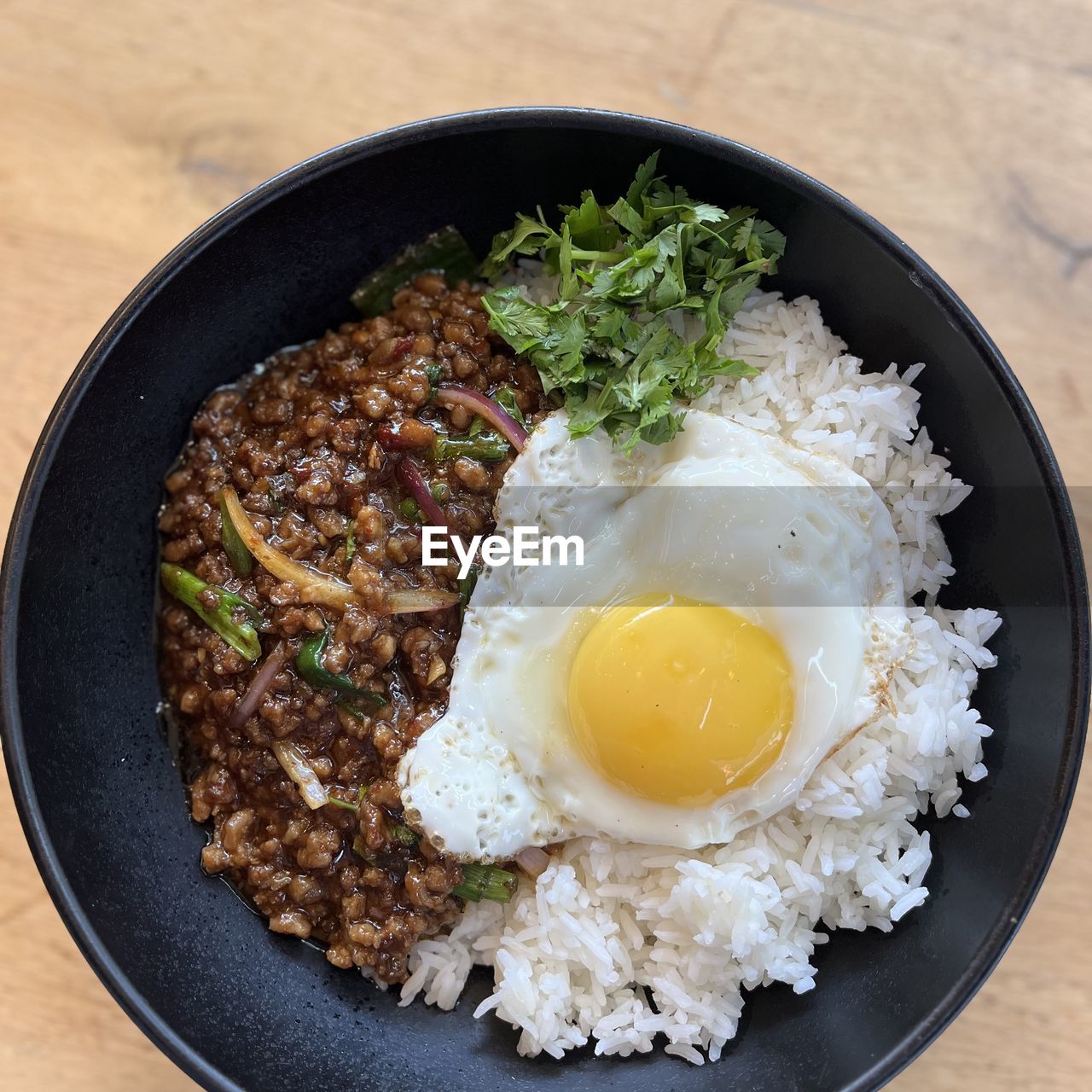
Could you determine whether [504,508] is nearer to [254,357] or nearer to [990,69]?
[254,357]

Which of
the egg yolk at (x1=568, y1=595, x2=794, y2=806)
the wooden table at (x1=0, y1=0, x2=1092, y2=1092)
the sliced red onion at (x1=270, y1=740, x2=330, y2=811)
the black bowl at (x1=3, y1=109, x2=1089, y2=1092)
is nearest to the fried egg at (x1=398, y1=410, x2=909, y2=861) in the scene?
the egg yolk at (x1=568, y1=595, x2=794, y2=806)

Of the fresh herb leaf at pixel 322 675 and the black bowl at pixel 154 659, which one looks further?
the fresh herb leaf at pixel 322 675

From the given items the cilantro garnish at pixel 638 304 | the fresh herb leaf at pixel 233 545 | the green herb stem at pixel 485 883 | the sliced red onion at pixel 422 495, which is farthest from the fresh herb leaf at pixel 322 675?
the cilantro garnish at pixel 638 304

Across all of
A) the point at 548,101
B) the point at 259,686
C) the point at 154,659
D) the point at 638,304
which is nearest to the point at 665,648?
the point at 638,304

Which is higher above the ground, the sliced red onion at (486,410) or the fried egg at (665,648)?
the sliced red onion at (486,410)

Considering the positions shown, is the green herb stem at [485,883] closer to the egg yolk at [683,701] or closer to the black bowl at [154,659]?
the black bowl at [154,659]

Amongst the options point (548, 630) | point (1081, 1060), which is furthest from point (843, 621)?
point (1081, 1060)
